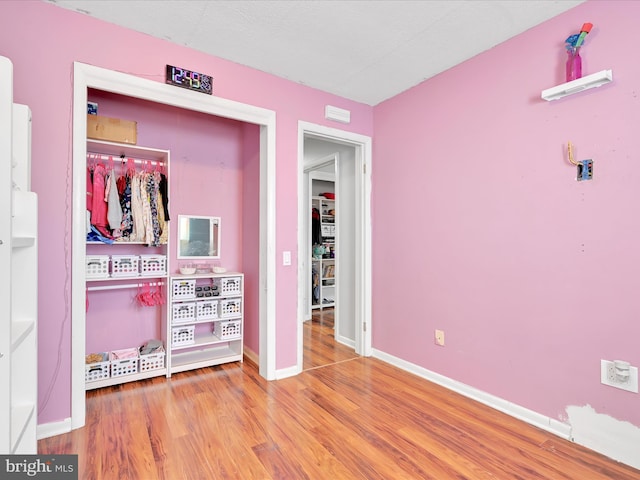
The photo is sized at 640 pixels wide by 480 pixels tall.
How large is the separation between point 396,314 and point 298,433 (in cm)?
153

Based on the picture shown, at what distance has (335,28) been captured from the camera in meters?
2.23

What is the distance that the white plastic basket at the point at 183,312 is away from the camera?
2.95 meters

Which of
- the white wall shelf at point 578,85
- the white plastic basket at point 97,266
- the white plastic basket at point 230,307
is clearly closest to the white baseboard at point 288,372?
the white plastic basket at point 230,307

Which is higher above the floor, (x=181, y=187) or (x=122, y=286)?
(x=181, y=187)

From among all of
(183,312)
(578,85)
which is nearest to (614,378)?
(578,85)

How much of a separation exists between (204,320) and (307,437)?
1.55 m

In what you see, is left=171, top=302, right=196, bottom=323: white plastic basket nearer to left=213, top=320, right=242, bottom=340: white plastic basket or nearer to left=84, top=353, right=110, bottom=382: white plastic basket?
left=213, top=320, right=242, bottom=340: white plastic basket

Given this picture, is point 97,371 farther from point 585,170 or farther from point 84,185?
point 585,170

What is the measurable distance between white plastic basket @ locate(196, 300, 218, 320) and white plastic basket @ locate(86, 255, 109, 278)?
79 cm

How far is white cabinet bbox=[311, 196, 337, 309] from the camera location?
18.1ft

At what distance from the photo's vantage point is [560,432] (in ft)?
6.63

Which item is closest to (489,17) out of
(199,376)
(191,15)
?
(191,15)

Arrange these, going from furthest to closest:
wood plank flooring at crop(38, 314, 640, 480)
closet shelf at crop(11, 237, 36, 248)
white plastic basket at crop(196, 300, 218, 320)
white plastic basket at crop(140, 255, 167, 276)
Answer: white plastic basket at crop(196, 300, 218, 320) → white plastic basket at crop(140, 255, 167, 276) → wood plank flooring at crop(38, 314, 640, 480) → closet shelf at crop(11, 237, 36, 248)

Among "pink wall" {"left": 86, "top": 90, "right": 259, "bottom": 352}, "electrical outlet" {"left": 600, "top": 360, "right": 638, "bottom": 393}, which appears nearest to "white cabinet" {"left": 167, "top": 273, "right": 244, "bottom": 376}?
"pink wall" {"left": 86, "top": 90, "right": 259, "bottom": 352}
